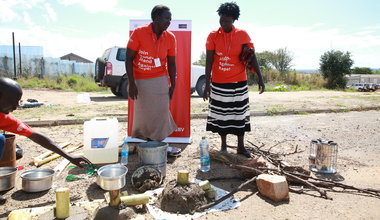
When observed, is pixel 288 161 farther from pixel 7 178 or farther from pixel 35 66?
pixel 35 66

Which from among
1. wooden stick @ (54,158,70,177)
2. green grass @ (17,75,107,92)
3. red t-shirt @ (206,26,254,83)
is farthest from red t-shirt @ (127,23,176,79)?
green grass @ (17,75,107,92)

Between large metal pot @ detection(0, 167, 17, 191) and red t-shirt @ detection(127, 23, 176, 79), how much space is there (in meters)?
1.83

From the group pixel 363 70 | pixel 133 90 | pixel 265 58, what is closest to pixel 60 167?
pixel 133 90

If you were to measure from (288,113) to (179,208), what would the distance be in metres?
6.62

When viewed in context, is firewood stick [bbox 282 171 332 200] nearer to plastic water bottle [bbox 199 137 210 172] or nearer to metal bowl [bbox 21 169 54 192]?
plastic water bottle [bbox 199 137 210 172]

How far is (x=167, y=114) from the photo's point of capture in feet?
13.1

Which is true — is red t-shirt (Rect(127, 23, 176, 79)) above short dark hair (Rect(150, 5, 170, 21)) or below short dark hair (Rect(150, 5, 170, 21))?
below

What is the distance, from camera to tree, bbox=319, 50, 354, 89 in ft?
85.8

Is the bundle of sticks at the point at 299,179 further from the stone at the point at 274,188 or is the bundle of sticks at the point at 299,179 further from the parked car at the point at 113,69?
the parked car at the point at 113,69

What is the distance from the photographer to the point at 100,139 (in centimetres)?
376

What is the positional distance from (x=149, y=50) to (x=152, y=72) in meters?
0.29

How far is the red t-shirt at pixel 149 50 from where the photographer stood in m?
3.64

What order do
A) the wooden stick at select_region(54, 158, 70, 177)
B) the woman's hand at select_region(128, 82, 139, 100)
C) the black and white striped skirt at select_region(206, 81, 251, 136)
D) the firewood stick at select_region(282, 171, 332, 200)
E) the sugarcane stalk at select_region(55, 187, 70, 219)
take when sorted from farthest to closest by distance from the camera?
the black and white striped skirt at select_region(206, 81, 251, 136), the woman's hand at select_region(128, 82, 139, 100), the wooden stick at select_region(54, 158, 70, 177), the firewood stick at select_region(282, 171, 332, 200), the sugarcane stalk at select_region(55, 187, 70, 219)

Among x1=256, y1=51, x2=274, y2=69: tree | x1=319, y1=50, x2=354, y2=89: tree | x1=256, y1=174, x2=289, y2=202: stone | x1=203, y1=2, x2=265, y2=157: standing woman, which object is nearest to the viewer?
x1=256, y1=174, x2=289, y2=202: stone
